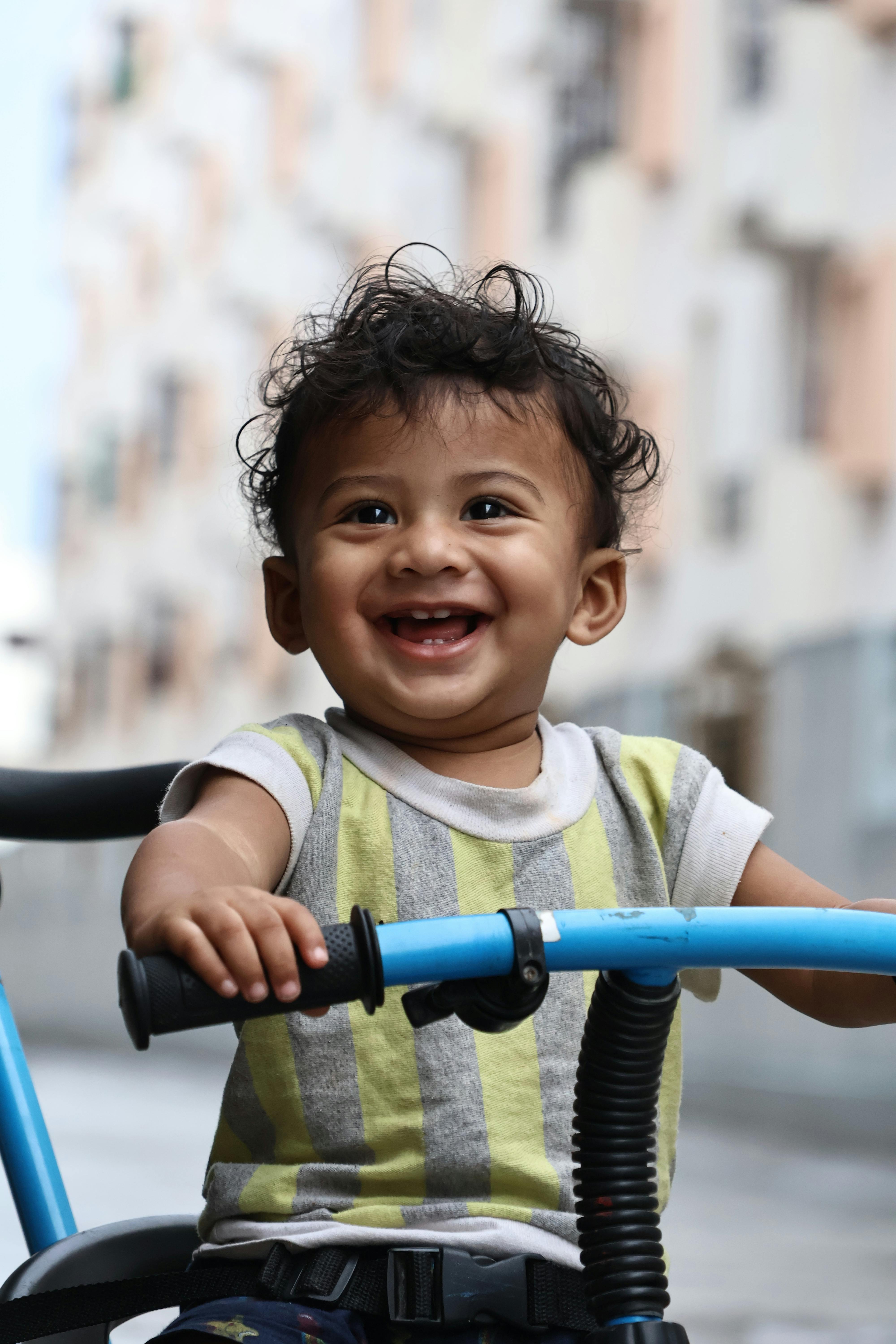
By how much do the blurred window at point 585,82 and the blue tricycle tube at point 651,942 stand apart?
14.5 ft

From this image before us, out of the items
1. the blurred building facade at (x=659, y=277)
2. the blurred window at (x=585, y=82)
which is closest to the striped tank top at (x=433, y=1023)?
the blurred building facade at (x=659, y=277)

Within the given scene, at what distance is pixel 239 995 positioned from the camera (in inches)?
18.8

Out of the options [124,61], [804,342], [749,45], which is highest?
[124,61]

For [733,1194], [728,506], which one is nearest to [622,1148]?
[733,1194]

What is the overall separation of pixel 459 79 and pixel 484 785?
15.8 feet

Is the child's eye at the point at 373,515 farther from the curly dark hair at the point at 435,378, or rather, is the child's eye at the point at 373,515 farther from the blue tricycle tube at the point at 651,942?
the blue tricycle tube at the point at 651,942

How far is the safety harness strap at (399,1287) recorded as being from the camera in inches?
25.4

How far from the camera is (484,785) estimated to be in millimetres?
816

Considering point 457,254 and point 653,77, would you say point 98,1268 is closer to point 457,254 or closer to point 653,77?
point 653,77

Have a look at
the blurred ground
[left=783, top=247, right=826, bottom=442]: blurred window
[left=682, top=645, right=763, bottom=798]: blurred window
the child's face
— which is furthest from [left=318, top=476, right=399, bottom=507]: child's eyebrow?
[left=783, top=247, right=826, bottom=442]: blurred window

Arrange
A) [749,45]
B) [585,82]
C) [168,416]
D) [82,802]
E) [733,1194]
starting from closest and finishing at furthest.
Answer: [82,802], [733,1194], [749,45], [585,82], [168,416]

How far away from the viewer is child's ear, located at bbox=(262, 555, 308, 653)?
2.91 ft

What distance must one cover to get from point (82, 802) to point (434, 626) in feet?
0.80

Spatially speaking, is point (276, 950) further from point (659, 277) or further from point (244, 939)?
point (659, 277)
